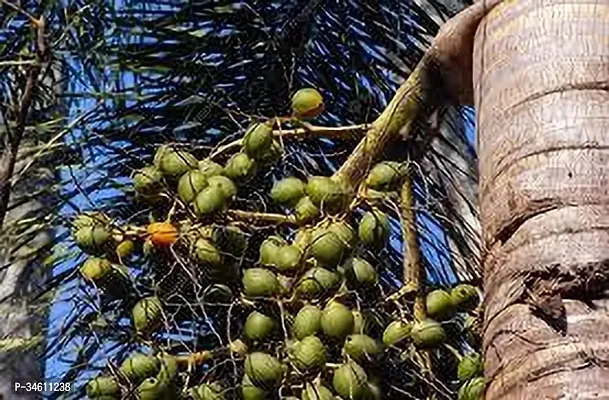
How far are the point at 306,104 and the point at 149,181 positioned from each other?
250mm

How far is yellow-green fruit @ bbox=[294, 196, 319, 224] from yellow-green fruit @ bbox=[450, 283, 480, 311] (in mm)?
202

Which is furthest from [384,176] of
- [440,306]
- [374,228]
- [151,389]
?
[151,389]

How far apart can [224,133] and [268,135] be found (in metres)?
0.50

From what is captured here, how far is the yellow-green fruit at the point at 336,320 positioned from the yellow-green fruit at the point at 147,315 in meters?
0.25

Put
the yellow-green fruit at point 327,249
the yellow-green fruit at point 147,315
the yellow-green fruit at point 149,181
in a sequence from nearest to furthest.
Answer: the yellow-green fruit at point 327,249, the yellow-green fruit at point 147,315, the yellow-green fruit at point 149,181

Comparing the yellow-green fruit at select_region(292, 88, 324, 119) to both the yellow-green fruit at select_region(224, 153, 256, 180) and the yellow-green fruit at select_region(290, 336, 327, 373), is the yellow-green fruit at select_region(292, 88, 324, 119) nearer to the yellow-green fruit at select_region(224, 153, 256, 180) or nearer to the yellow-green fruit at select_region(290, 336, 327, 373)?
the yellow-green fruit at select_region(224, 153, 256, 180)

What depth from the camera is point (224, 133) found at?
2.32 m

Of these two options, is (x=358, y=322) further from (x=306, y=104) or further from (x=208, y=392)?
(x=306, y=104)

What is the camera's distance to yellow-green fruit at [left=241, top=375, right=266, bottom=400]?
1589 mm

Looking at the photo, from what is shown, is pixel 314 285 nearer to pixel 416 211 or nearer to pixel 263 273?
pixel 263 273

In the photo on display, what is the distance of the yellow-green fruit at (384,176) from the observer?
1773 millimetres

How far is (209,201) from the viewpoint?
1724mm

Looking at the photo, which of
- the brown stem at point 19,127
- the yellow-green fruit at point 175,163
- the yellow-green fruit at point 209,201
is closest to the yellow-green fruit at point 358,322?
the yellow-green fruit at point 209,201

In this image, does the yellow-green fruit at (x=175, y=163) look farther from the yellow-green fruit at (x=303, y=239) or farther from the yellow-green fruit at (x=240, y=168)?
the yellow-green fruit at (x=303, y=239)
